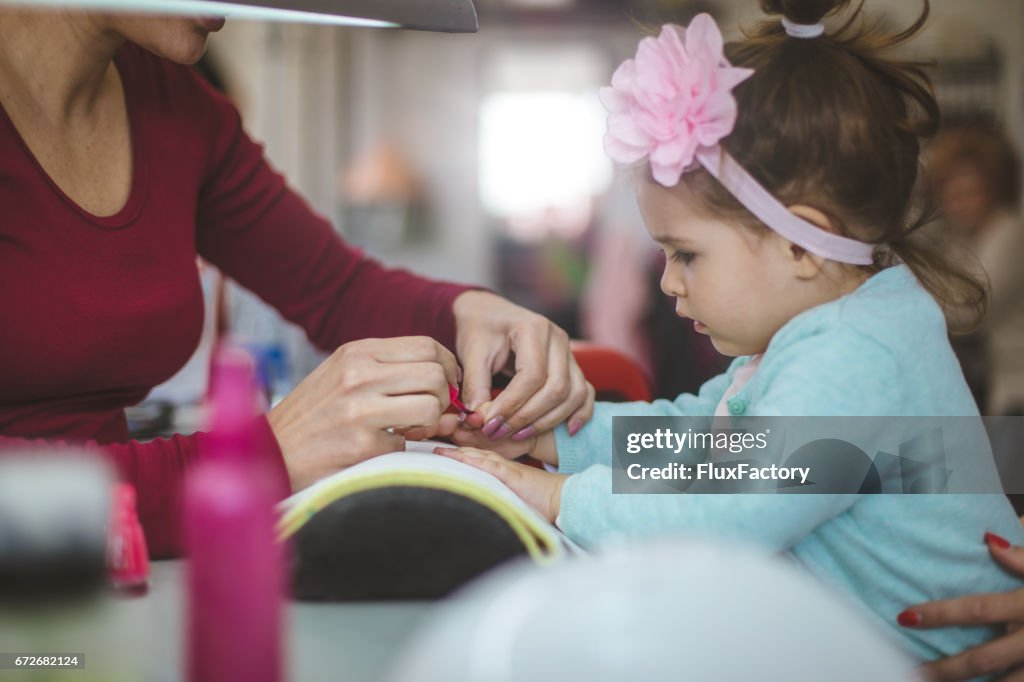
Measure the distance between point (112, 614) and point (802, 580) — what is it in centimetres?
31

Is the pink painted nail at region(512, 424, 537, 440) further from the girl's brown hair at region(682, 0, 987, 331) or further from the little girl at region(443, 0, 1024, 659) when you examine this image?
the girl's brown hair at region(682, 0, 987, 331)

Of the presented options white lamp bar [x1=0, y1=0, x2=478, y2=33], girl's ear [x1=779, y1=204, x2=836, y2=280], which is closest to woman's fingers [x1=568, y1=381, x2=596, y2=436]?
girl's ear [x1=779, y1=204, x2=836, y2=280]

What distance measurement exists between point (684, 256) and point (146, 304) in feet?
1.54

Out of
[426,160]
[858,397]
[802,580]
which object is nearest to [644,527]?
[858,397]

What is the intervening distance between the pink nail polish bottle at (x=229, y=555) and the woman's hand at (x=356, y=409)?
0.32 metres

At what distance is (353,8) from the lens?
0.68 meters

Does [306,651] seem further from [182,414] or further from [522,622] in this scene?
[182,414]

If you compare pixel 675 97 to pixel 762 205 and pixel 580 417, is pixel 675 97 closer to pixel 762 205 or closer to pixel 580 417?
pixel 762 205

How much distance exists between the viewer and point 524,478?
0.72 m

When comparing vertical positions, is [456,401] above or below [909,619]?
above

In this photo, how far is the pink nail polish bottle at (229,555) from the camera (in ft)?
1.12

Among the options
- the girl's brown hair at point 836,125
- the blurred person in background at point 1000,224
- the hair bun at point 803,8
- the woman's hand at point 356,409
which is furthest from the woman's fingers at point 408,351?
the blurred person in background at point 1000,224

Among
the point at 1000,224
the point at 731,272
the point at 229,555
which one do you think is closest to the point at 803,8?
the point at 731,272

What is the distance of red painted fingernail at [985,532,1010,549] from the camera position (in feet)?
2.21
